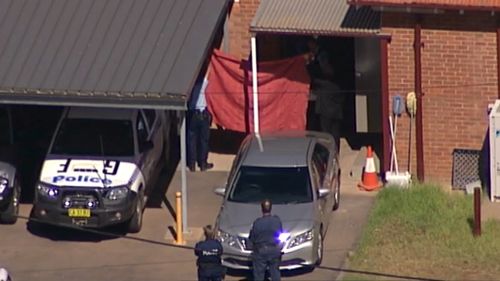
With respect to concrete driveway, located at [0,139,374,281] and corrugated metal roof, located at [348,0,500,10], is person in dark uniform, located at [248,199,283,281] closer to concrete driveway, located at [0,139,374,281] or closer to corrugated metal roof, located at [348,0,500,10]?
concrete driveway, located at [0,139,374,281]

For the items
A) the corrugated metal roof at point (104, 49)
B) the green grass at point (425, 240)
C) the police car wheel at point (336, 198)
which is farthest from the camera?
the police car wheel at point (336, 198)

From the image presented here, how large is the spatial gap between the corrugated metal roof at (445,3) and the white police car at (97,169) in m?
4.56

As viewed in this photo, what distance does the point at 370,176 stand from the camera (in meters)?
29.5

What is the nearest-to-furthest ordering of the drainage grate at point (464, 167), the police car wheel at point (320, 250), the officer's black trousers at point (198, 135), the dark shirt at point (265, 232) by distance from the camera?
the dark shirt at point (265, 232)
the police car wheel at point (320, 250)
the drainage grate at point (464, 167)
the officer's black trousers at point (198, 135)

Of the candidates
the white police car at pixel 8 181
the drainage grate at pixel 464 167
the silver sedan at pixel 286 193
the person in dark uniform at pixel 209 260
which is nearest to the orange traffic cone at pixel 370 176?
the silver sedan at pixel 286 193

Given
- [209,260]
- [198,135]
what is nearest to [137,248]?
[209,260]

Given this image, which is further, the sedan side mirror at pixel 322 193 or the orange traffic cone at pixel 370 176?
the orange traffic cone at pixel 370 176

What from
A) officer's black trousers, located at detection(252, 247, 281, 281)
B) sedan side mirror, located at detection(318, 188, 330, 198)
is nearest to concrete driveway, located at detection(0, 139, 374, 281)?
sedan side mirror, located at detection(318, 188, 330, 198)

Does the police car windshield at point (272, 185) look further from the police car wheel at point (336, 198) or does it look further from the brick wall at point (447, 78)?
the brick wall at point (447, 78)

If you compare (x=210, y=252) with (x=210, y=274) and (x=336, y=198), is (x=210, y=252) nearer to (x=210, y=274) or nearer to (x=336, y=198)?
(x=210, y=274)

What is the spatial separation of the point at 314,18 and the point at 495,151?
4371mm

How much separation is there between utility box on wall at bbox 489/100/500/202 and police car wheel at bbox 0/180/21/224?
820cm

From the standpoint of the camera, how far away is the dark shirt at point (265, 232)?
2342 centimetres

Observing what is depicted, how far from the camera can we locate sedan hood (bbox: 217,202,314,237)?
24.7 meters
